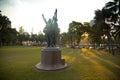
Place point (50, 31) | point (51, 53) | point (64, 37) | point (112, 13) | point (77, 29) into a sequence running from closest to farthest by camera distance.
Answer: point (51, 53)
point (50, 31)
point (112, 13)
point (77, 29)
point (64, 37)

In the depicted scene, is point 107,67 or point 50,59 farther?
point 107,67

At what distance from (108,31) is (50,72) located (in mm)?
19647

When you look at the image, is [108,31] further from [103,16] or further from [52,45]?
[52,45]

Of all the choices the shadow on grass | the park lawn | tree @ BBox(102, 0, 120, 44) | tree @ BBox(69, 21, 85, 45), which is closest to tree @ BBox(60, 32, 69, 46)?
tree @ BBox(69, 21, 85, 45)

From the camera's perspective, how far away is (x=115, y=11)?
902 inches

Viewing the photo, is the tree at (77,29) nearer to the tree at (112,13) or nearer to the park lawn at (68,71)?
the tree at (112,13)

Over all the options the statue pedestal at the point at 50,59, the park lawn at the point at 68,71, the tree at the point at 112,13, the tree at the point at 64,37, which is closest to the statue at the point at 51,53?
the statue pedestal at the point at 50,59

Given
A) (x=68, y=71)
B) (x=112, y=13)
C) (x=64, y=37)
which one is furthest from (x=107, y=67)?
(x=64, y=37)

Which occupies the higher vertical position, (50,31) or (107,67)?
(50,31)

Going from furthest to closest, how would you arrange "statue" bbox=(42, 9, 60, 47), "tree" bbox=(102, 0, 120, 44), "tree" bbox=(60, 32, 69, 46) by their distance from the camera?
1. "tree" bbox=(60, 32, 69, 46)
2. "tree" bbox=(102, 0, 120, 44)
3. "statue" bbox=(42, 9, 60, 47)

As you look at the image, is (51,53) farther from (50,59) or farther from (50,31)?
(50,31)

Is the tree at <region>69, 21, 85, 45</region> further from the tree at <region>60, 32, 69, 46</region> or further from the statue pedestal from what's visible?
the statue pedestal

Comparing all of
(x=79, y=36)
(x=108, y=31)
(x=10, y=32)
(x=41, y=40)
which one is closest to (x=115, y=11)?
(x=108, y=31)

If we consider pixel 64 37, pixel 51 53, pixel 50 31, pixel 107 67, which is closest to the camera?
pixel 51 53
